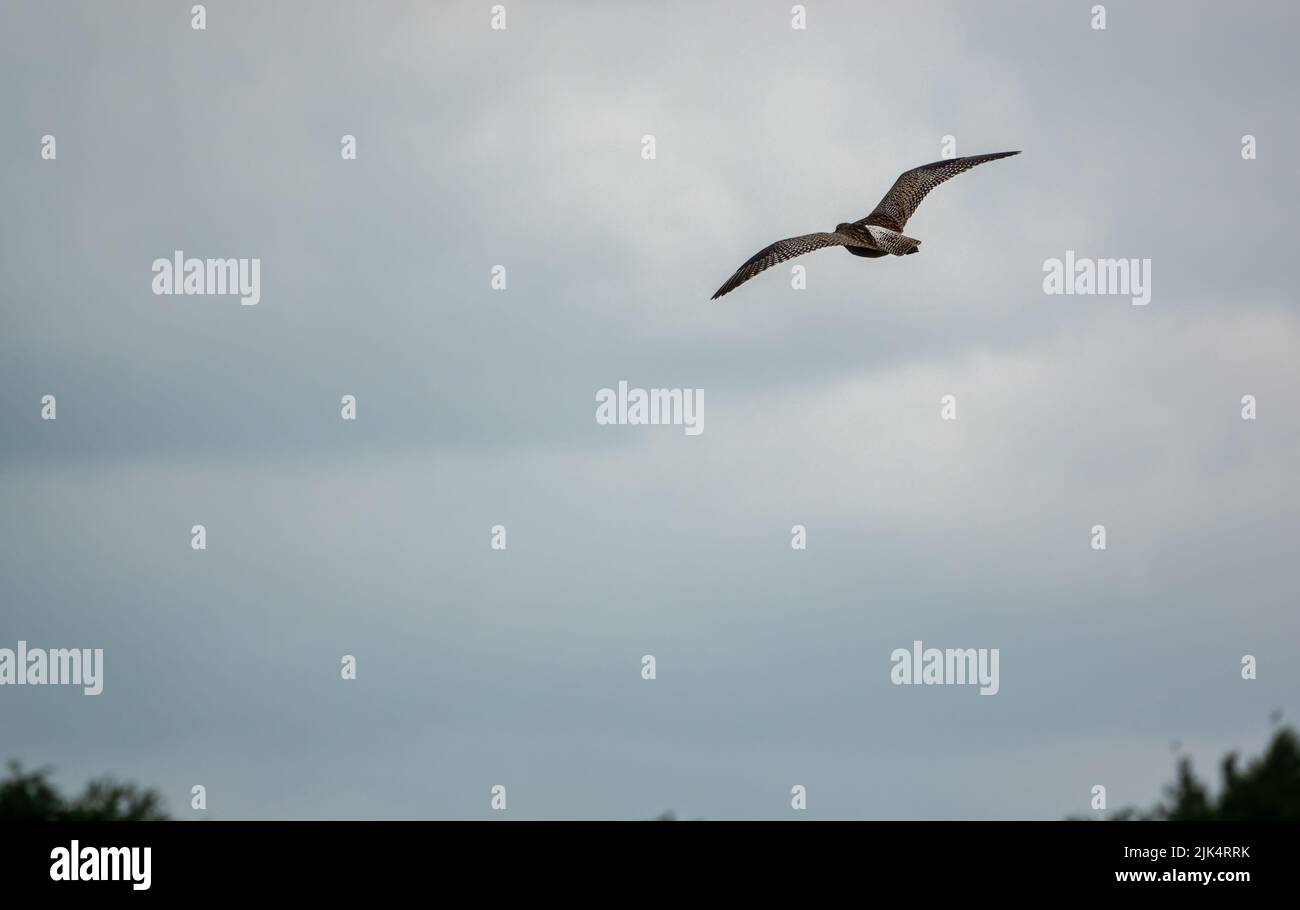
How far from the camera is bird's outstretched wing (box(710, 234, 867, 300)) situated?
34919 millimetres

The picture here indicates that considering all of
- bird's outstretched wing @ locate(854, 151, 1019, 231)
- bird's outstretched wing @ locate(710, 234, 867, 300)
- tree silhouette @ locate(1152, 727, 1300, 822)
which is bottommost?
tree silhouette @ locate(1152, 727, 1300, 822)

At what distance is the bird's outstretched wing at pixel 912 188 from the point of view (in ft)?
137

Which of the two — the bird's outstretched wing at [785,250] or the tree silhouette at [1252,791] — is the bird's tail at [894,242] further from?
the tree silhouette at [1252,791]

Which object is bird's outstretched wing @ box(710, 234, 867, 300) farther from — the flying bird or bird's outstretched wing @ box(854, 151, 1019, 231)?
bird's outstretched wing @ box(854, 151, 1019, 231)

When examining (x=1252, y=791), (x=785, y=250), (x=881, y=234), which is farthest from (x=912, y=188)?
(x=1252, y=791)

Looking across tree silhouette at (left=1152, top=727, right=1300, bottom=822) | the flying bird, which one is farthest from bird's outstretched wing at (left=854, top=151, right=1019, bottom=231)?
tree silhouette at (left=1152, top=727, right=1300, bottom=822)

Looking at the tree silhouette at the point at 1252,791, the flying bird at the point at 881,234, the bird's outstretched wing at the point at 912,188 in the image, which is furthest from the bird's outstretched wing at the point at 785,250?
the tree silhouette at the point at 1252,791

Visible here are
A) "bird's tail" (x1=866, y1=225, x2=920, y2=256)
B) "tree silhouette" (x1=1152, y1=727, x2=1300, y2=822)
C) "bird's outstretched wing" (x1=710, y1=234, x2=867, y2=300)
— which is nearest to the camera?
"bird's outstretched wing" (x1=710, y1=234, x2=867, y2=300)

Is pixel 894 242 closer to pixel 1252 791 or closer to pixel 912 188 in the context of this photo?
pixel 912 188

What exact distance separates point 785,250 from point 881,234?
2.57 metres

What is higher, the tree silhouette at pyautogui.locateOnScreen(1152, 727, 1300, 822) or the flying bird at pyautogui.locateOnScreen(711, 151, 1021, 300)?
the flying bird at pyautogui.locateOnScreen(711, 151, 1021, 300)
